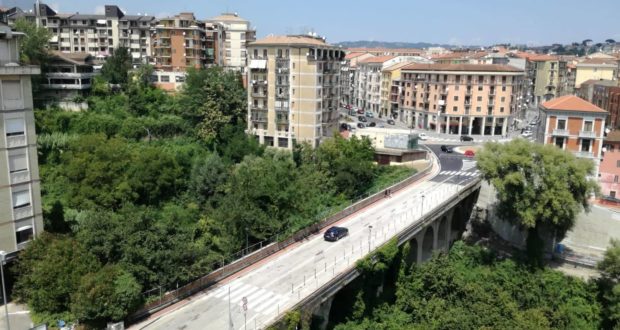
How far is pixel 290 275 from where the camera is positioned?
36906mm

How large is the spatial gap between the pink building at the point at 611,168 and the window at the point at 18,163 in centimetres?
5847

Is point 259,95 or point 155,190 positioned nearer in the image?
point 155,190

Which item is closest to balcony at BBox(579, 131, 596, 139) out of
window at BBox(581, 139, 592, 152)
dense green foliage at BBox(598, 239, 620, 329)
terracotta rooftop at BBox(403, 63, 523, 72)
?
window at BBox(581, 139, 592, 152)

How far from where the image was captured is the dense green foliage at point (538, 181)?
4694cm

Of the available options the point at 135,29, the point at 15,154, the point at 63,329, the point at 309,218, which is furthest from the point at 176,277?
the point at 135,29

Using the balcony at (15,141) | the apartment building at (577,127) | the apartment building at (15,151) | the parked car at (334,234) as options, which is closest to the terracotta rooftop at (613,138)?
the apartment building at (577,127)

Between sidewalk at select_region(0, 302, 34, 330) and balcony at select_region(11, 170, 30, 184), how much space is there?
750 centimetres

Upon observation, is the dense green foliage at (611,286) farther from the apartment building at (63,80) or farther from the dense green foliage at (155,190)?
the apartment building at (63,80)

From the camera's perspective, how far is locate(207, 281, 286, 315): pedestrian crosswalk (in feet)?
106

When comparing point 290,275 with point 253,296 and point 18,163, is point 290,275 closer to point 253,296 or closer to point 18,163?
point 253,296

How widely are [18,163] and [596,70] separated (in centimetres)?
13080

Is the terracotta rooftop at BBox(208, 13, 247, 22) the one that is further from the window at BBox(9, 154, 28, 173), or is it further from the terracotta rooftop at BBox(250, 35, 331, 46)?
the window at BBox(9, 154, 28, 173)

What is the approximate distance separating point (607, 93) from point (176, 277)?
94168 mm

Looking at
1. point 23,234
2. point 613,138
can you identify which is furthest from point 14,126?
point 613,138
